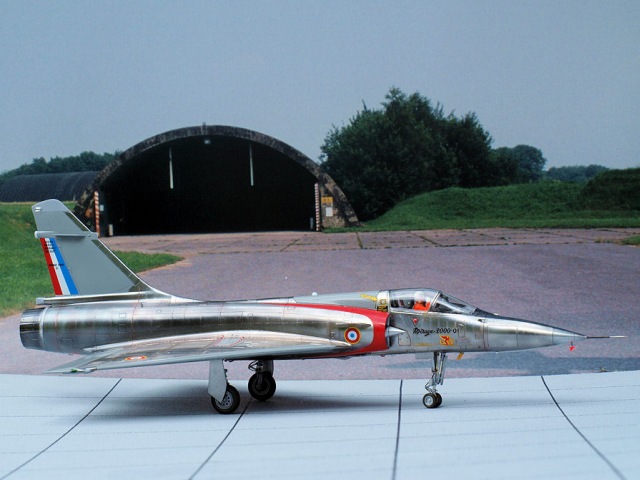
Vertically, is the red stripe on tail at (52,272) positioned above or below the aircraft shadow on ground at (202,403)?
above

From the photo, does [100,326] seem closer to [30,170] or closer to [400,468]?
[400,468]

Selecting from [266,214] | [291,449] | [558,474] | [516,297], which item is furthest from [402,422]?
[266,214]

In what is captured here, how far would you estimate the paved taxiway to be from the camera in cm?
779

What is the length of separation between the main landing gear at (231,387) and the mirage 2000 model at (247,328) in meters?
0.01

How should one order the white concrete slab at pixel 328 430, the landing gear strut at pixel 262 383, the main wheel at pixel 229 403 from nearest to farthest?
the white concrete slab at pixel 328 430
the main wheel at pixel 229 403
the landing gear strut at pixel 262 383

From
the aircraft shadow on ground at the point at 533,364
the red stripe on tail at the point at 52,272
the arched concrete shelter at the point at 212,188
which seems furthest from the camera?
the arched concrete shelter at the point at 212,188

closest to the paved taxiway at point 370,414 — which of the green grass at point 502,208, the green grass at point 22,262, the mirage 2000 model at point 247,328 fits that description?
the mirage 2000 model at point 247,328

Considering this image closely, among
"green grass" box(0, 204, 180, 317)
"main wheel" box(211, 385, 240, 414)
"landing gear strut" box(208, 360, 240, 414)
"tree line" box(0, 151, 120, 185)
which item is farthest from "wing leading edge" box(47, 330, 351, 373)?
"tree line" box(0, 151, 120, 185)

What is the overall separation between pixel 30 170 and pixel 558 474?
65980 mm

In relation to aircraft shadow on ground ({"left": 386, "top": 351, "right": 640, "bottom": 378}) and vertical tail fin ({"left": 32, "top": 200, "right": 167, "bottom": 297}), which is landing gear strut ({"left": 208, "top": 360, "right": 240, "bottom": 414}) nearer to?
vertical tail fin ({"left": 32, "top": 200, "right": 167, "bottom": 297})

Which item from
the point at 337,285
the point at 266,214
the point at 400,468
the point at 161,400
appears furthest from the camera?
the point at 266,214

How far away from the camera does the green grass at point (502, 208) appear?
4969cm

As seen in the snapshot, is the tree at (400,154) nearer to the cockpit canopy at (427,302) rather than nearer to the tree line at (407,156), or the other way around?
the tree line at (407,156)

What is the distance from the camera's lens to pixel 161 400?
1133cm
